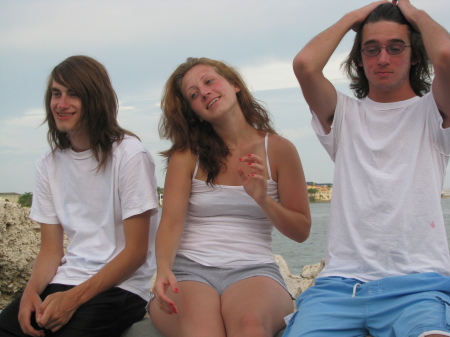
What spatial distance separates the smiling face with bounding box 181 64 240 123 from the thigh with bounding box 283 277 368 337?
139 cm

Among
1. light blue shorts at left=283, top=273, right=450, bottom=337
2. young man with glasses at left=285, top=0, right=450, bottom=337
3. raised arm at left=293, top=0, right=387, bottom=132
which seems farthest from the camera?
raised arm at left=293, top=0, right=387, bottom=132

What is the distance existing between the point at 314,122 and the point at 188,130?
0.94 meters

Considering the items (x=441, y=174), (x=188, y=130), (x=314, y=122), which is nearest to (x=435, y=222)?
(x=441, y=174)

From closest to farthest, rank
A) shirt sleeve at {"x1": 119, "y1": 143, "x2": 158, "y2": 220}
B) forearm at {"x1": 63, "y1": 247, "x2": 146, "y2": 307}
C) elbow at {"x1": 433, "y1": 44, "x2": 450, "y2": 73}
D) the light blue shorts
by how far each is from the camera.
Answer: the light blue shorts < elbow at {"x1": 433, "y1": 44, "x2": 450, "y2": 73} < forearm at {"x1": 63, "y1": 247, "x2": 146, "y2": 307} < shirt sleeve at {"x1": 119, "y1": 143, "x2": 158, "y2": 220}

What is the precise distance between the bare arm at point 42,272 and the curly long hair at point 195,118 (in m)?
0.94

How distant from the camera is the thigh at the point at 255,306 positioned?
11.1 ft

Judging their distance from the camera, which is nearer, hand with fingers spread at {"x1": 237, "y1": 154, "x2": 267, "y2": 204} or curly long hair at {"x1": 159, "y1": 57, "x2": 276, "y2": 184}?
hand with fingers spread at {"x1": 237, "y1": 154, "x2": 267, "y2": 204}

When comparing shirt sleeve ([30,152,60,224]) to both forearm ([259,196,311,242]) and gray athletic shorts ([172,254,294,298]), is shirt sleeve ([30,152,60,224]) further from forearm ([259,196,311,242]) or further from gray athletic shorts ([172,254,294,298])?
forearm ([259,196,311,242])

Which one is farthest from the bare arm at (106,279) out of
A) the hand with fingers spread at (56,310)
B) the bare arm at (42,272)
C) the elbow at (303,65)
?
the elbow at (303,65)

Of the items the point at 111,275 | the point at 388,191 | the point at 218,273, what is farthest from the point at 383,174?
the point at 111,275

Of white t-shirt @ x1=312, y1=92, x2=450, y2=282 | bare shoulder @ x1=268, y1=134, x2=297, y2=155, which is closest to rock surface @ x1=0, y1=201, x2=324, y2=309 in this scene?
bare shoulder @ x1=268, y1=134, x2=297, y2=155

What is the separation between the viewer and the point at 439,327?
2797 mm

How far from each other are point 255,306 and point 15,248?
3.23 m

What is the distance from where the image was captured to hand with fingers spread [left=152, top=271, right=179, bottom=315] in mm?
3424
